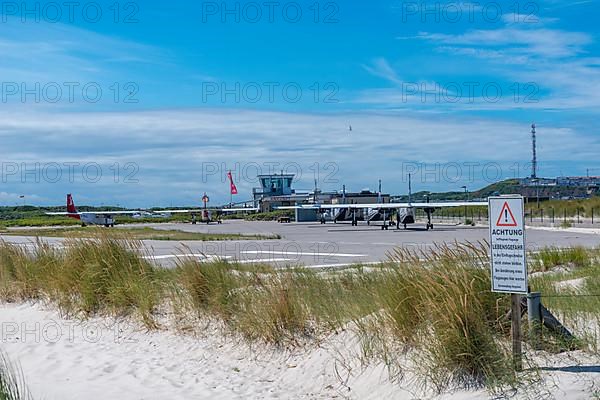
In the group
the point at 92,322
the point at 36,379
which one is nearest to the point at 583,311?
the point at 36,379

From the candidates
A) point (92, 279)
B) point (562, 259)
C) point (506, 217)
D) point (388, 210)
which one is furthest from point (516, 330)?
point (388, 210)

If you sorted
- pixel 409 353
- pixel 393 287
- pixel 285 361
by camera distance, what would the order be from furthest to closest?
1. pixel 285 361
2. pixel 393 287
3. pixel 409 353

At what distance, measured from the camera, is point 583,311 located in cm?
910

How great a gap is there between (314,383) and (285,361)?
97 cm

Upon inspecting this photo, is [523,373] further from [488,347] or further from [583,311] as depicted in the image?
[583,311]

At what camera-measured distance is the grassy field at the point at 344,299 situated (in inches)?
323

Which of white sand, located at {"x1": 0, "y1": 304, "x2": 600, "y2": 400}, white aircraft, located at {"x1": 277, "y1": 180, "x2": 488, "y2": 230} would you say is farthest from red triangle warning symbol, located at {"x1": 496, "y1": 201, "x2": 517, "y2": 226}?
white aircraft, located at {"x1": 277, "y1": 180, "x2": 488, "y2": 230}

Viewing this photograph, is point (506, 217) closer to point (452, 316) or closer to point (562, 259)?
point (452, 316)

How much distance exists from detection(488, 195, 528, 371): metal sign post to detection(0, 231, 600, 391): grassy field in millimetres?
439

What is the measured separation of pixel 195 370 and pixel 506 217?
5.28 metres

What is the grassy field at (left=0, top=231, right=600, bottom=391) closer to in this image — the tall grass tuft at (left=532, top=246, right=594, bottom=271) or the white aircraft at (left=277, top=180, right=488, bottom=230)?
the tall grass tuft at (left=532, top=246, right=594, bottom=271)

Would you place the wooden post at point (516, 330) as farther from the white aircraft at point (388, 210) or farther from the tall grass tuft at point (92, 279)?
the white aircraft at point (388, 210)

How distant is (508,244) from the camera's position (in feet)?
25.6

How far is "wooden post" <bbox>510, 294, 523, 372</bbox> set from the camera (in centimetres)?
768
